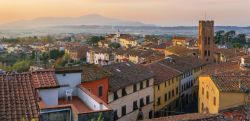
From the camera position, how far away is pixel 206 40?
229 feet

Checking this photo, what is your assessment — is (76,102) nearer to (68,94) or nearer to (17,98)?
(68,94)

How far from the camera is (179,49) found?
7331 centimetres

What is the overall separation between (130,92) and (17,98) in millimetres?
19176

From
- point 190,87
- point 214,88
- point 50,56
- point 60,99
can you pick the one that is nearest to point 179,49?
point 190,87

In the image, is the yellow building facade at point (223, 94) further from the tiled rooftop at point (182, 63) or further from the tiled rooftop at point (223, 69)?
the tiled rooftop at point (182, 63)

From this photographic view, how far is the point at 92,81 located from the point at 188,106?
831 inches

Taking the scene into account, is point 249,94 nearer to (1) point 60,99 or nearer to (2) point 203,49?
(1) point 60,99

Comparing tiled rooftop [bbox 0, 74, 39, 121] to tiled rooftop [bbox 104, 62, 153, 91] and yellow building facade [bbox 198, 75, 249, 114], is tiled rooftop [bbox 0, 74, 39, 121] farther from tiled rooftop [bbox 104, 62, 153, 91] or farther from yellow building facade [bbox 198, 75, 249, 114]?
tiled rooftop [bbox 104, 62, 153, 91]

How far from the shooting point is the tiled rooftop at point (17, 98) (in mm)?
12266

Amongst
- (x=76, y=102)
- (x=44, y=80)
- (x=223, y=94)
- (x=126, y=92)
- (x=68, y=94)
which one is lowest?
(x=126, y=92)

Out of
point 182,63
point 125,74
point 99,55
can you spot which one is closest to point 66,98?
point 125,74

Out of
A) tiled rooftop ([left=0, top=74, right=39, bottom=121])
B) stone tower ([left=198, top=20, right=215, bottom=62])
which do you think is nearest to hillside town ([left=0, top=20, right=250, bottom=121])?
tiled rooftop ([left=0, top=74, right=39, bottom=121])

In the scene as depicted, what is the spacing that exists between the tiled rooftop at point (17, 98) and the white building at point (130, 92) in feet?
47.1

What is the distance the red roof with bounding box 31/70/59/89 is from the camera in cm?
1441
